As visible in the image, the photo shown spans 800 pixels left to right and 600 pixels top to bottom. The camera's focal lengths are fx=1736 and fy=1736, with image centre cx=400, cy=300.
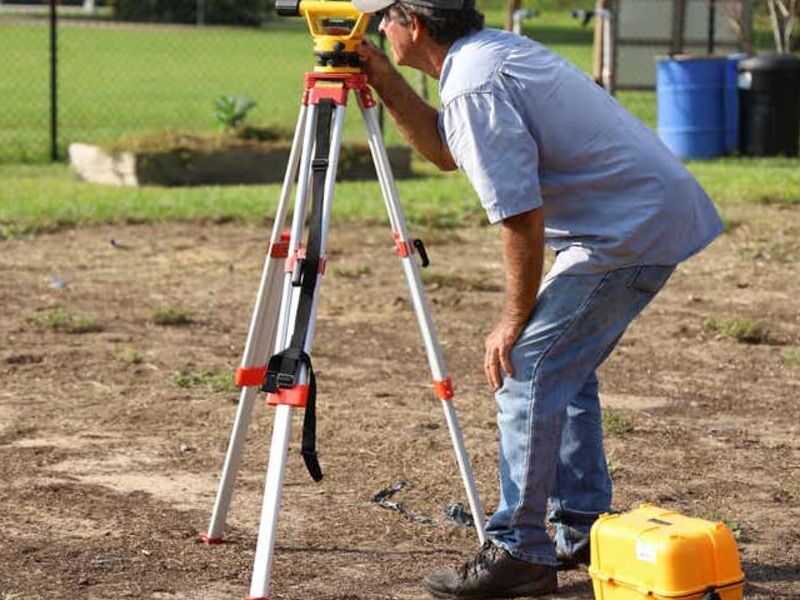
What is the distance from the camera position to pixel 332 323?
32.9 ft

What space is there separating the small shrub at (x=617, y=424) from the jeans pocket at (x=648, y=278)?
7.90 feet

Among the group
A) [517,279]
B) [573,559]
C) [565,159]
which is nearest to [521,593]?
[573,559]

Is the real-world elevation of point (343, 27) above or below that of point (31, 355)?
above

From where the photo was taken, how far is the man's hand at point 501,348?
5148 millimetres

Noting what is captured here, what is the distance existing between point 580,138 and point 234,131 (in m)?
12.2

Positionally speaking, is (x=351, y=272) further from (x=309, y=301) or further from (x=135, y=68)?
(x=135, y=68)

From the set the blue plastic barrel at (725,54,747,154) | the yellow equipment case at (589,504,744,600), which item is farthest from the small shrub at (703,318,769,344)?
the blue plastic barrel at (725,54,747,154)

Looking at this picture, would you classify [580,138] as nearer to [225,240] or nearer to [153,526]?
[153,526]

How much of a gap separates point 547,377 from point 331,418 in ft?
9.21

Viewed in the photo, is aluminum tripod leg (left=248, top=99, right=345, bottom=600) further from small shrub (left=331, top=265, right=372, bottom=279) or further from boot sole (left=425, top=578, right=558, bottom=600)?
small shrub (left=331, top=265, right=372, bottom=279)

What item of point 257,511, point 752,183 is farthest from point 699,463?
point 752,183

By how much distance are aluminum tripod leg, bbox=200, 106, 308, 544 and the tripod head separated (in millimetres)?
394

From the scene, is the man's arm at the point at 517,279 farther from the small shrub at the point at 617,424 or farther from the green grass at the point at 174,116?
the green grass at the point at 174,116

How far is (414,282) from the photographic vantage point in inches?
222
